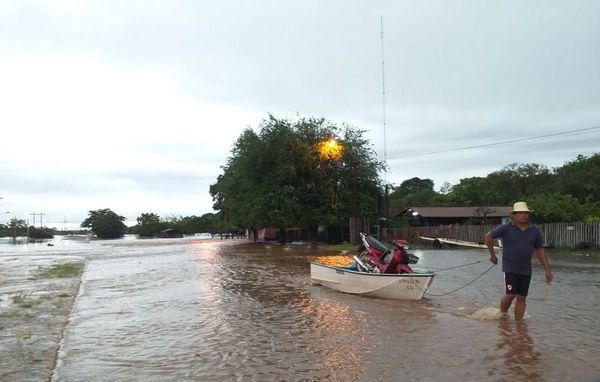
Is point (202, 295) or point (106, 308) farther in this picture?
point (202, 295)

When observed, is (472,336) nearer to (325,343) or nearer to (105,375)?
(325,343)

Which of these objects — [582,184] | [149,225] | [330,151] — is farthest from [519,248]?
[149,225]

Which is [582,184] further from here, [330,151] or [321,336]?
[321,336]

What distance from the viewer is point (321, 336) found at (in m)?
9.09

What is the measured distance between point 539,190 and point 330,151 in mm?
39724

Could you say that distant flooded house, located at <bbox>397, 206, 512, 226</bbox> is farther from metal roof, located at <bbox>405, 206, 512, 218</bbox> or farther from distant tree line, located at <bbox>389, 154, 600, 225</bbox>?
distant tree line, located at <bbox>389, 154, 600, 225</bbox>

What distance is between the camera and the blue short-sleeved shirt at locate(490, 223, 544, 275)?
30.7ft

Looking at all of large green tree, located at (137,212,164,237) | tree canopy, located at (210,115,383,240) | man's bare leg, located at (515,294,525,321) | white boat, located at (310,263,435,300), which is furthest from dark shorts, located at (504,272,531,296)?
large green tree, located at (137,212,164,237)

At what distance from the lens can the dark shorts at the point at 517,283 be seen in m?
9.48

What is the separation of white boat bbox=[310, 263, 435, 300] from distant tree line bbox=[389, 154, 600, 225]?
23.8m

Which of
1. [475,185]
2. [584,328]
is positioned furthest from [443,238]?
[475,185]

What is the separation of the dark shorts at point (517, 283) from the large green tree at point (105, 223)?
149m

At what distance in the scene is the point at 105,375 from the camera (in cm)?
683

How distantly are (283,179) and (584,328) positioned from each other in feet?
117
